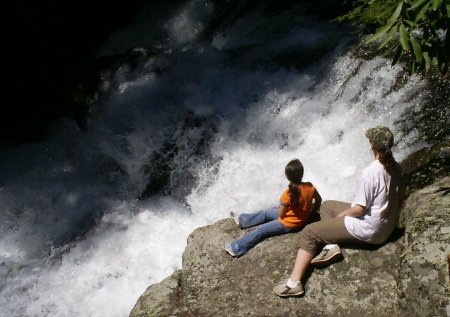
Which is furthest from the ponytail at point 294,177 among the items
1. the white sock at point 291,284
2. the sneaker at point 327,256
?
the white sock at point 291,284

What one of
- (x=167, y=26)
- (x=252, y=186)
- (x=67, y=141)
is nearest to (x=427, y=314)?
(x=252, y=186)

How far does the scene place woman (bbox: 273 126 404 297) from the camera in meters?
4.14

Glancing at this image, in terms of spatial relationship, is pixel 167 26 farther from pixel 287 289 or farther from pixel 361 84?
pixel 287 289

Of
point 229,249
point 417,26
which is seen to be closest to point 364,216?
point 229,249

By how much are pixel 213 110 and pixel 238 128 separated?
2.46 ft

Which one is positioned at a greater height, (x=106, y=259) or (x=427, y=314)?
(x=106, y=259)

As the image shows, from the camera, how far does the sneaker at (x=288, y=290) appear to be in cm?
482

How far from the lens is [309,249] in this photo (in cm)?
486

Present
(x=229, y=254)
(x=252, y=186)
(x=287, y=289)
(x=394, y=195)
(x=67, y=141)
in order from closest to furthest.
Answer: (x=394, y=195) < (x=287, y=289) < (x=229, y=254) < (x=252, y=186) < (x=67, y=141)

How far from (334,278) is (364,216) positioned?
33.5 inches

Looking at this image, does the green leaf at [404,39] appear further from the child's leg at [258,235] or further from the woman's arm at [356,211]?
the child's leg at [258,235]

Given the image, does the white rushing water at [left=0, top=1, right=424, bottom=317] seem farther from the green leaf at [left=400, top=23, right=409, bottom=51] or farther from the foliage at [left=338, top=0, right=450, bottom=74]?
the green leaf at [left=400, top=23, right=409, bottom=51]

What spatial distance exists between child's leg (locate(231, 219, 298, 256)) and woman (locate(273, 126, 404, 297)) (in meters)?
0.61

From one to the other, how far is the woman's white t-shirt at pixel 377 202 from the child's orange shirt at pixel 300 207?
0.56m
